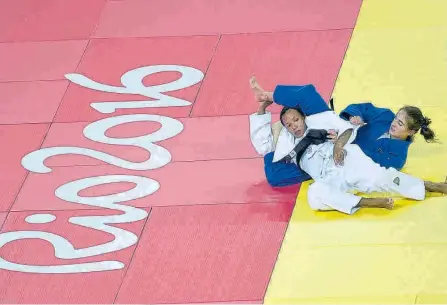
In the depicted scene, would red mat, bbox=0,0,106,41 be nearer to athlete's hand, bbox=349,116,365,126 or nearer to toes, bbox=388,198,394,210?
athlete's hand, bbox=349,116,365,126

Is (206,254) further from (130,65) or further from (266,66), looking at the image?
(130,65)

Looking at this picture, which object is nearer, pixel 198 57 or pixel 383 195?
pixel 383 195

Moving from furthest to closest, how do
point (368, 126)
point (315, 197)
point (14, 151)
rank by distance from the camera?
point (14, 151) → point (368, 126) → point (315, 197)

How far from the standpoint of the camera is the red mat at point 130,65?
379 inches

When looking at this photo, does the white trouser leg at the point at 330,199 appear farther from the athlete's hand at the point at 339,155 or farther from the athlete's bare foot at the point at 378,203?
A: the athlete's hand at the point at 339,155

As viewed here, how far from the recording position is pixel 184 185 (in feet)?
28.1

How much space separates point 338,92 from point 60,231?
8.96 ft

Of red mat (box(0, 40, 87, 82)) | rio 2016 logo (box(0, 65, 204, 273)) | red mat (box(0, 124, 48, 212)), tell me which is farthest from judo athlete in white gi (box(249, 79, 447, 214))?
red mat (box(0, 40, 87, 82))

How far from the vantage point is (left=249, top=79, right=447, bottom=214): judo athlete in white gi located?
26.1 ft

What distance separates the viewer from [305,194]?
27.1 feet

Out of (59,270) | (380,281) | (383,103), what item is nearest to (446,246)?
(380,281)

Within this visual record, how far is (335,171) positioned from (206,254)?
115 centimetres

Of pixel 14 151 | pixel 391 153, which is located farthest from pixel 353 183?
pixel 14 151

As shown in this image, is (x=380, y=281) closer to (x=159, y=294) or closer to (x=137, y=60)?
(x=159, y=294)
